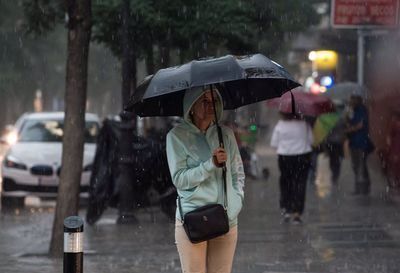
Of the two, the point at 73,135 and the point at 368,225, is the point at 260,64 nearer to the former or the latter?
the point at 73,135

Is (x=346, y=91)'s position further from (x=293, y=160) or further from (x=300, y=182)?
(x=300, y=182)

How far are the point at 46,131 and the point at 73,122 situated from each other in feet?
24.4

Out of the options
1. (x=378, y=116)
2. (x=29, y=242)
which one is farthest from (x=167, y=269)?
(x=378, y=116)

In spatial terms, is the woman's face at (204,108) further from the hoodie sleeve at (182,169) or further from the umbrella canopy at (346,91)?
the umbrella canopy at (346,91)

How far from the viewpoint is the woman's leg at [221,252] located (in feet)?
19.8

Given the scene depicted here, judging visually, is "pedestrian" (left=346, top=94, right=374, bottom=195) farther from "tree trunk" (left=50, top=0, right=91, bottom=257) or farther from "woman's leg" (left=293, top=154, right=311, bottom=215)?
"tree trunk" (left=50, top=0, right=91, bottom=257)

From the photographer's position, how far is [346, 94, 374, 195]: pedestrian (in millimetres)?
16906

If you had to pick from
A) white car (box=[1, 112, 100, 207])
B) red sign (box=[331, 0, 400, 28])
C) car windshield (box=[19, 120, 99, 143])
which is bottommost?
white car (box=[1, 112, 100, 207])

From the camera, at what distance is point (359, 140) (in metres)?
17.0

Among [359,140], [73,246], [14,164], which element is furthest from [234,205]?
[359,140]

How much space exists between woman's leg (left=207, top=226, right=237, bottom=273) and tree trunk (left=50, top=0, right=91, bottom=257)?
4.71m

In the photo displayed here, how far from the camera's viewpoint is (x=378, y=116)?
22156mm

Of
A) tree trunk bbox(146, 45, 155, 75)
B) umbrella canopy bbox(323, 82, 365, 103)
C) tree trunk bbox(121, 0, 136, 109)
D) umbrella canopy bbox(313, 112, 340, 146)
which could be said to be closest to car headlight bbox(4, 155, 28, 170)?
tree trunk bbox(121, 0, 136, 109)

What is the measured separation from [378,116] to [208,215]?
16841 mm
